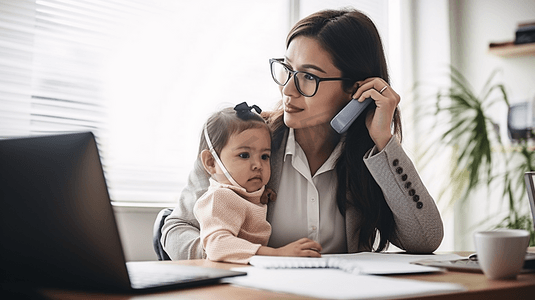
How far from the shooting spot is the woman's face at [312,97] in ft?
4.46

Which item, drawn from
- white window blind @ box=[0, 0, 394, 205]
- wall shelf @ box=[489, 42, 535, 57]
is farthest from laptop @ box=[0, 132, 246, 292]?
wall shelf @ box=[489, 42, 535, 57]

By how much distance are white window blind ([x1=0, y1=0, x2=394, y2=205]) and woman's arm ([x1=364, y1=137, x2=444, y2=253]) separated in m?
1.30

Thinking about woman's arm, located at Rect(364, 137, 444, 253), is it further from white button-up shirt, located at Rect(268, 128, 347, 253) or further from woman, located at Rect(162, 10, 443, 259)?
white button-up shirt, located at Rect(268, 128, 347, 253)

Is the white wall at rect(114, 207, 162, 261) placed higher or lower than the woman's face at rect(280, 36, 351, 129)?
lower

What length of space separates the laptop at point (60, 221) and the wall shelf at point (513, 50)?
288 centimetres

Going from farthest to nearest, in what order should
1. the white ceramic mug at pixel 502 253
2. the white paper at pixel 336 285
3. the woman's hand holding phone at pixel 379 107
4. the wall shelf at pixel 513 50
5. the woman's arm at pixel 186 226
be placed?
the wall shelf at pixel 513 50 → the woman's hand holding phone at pixel 379 107 → the woman's arm at pixel 186 226 → the white ceramic mug at pixel 502 253 → the white paper at pixel 336 285

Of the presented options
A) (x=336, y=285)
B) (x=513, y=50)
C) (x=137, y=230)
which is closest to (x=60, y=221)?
(x=336, y=285)

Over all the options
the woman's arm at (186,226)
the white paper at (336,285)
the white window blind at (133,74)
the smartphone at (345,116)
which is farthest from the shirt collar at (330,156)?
the white window blind at (133,74)

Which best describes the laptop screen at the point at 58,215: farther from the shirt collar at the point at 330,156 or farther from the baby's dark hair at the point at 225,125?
the shirt collar at the point at 330,156

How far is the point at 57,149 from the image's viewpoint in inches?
19.3

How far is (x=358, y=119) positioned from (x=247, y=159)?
1.46ft

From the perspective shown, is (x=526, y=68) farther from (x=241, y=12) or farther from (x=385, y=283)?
(x=385, y=283)

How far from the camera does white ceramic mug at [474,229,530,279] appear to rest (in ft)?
2.06

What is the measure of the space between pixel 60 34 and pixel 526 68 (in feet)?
8.74
